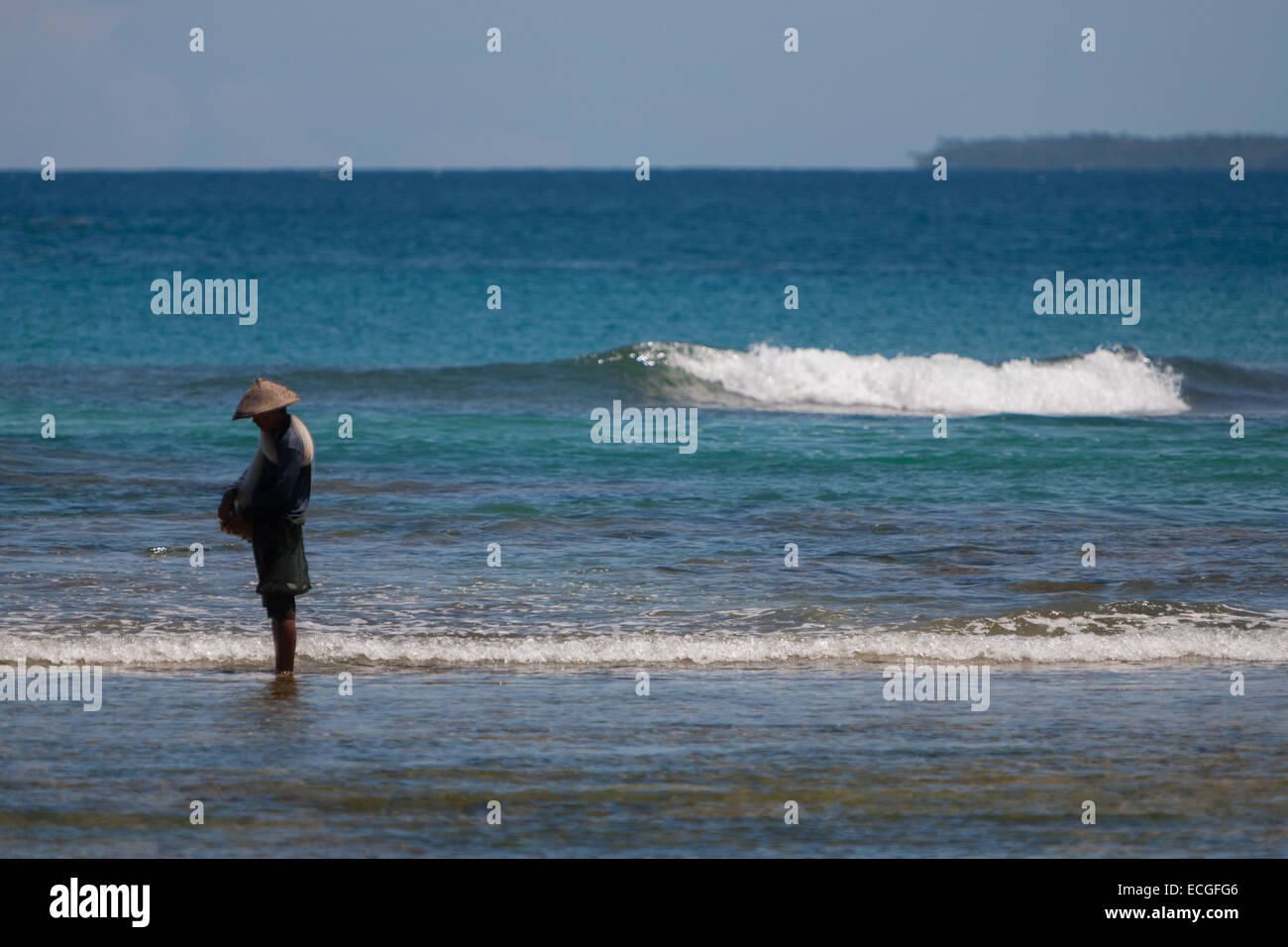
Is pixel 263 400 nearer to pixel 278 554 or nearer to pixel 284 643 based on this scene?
pixel 278 554

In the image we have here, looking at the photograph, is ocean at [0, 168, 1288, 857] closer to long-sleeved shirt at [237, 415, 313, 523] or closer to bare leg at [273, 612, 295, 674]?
bare leg at [273, 612, 295, 674]

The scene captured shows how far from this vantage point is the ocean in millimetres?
5547

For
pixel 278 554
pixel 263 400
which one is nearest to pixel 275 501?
pixel 278 554

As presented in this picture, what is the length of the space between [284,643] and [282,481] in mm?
911

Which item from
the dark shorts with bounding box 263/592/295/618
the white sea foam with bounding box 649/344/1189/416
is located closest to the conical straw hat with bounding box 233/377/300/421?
the dark shorts with bounding box 263/592/295/618

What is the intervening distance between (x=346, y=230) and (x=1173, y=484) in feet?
176

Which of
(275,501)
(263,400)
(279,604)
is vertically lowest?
(279,604)

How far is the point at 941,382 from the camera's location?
24.1m

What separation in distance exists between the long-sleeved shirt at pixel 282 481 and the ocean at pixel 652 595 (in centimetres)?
92

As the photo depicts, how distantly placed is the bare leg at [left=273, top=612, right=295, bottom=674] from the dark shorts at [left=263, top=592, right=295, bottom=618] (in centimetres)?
3

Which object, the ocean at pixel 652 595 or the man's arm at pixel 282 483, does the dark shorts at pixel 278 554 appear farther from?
the ocean at pixel 652 595

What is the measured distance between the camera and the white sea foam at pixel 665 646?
8.22 m

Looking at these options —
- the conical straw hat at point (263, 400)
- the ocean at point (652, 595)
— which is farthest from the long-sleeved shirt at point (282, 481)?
the ocean at point (652, 595)
